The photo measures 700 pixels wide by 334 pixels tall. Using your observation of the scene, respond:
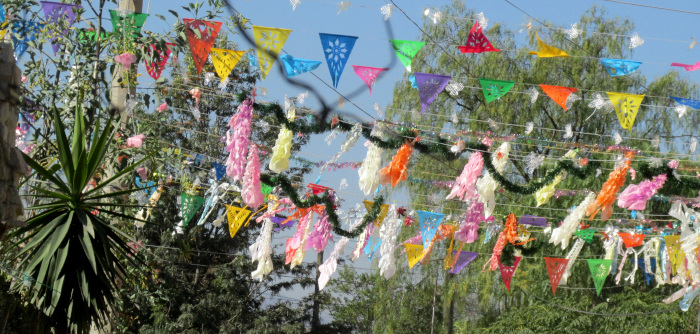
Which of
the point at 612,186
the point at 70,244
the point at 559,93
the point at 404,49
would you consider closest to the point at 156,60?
the point at 70,244

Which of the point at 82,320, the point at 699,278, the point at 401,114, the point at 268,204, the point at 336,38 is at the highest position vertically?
the point at 401,114

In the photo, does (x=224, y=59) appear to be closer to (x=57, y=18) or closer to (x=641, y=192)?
(x=57, y=18)

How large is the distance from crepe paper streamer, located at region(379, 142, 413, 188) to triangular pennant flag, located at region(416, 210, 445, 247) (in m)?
1.60

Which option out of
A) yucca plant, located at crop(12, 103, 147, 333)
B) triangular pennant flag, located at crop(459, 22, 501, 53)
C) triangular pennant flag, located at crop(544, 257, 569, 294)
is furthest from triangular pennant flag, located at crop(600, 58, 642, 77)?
yucca plant, located at crop(12, 103, 147, 333)

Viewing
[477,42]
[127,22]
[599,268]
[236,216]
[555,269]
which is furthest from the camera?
[599,268]

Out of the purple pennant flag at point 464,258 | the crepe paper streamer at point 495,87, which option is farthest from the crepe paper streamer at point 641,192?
the purple pennant flag at point 464,258

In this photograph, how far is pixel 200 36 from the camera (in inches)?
290

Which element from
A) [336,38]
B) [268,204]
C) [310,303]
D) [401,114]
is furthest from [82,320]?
[310,303]

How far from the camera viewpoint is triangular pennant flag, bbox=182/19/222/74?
7.33 m

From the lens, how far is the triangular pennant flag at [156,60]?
732cm

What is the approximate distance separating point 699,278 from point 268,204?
5.48 meters

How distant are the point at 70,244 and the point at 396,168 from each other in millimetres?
3264

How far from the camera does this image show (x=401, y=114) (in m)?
17.3

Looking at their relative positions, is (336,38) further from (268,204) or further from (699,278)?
(699,278)
